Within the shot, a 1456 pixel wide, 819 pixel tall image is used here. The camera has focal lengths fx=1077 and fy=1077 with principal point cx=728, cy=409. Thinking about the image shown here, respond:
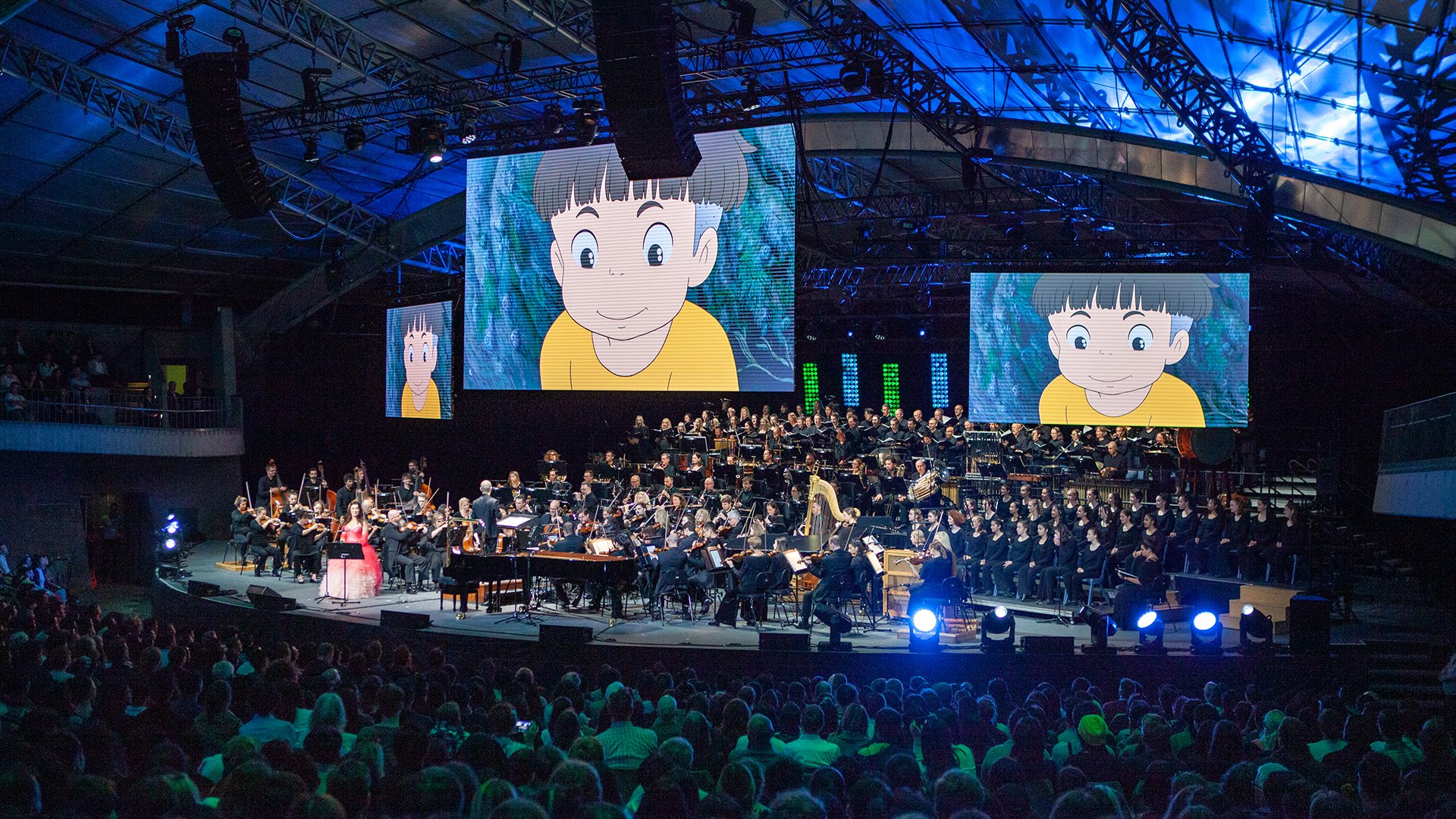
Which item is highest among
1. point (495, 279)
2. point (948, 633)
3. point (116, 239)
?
point (116, 239)

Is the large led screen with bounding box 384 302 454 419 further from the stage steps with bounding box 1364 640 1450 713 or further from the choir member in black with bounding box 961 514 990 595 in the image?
the stage steps with bounding box 1364 640 1450 713

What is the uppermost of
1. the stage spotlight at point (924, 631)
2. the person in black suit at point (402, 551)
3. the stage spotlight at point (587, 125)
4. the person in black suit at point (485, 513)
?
the stage spotlight at point (587, 125)

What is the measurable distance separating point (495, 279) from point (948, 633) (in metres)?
7.73

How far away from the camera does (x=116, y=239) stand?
22.2m

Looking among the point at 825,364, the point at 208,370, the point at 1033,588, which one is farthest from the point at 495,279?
the point at 825,364

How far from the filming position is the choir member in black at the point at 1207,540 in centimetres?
1588

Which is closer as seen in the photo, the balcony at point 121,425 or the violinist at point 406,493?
the violinist at point 406,493

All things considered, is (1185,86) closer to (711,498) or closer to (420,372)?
(711,498)

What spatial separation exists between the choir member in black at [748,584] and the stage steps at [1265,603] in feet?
19.0

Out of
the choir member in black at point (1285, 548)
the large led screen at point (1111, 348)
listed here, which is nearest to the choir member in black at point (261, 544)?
the large led screen at point (1111, 348)

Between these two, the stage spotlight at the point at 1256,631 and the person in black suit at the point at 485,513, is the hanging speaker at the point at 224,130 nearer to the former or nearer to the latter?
the person in black suit at the point at 485,513

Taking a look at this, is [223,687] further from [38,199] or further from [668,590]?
[38,199]

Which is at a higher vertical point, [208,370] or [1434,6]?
[1434,6]

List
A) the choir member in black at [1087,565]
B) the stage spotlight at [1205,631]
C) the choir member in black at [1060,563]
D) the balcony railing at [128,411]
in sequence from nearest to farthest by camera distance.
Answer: the stage spotlight at [1205,631] < the choir member in black at [1087,565] < the choir member in black at [1060,563] < the balcony railing at [128,411]
